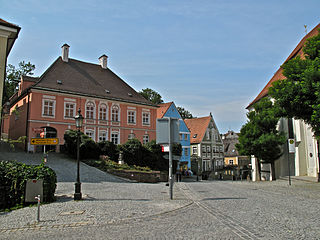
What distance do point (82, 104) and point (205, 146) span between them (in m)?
29.5

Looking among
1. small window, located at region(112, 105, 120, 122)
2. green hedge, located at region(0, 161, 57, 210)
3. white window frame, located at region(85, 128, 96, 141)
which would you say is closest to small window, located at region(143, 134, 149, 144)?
small window, located at region(112, 105, 120, 122)

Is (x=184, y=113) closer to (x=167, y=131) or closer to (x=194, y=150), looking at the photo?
(x=194, y=150)

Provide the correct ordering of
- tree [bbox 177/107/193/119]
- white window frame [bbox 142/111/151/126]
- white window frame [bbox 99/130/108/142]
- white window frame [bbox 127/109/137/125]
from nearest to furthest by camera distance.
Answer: white window frame [bbox 99/130/108/142] → white window frame [bbox 127/109/137/125] → white window frame [bbox 142/111/151/126] → tree [bbox 177/107/193/119]

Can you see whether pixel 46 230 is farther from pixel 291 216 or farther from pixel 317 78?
pixel 317 78

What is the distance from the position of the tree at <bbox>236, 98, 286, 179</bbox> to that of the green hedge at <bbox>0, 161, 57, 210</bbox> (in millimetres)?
18158

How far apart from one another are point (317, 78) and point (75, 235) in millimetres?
12298

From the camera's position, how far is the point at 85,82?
131 feet

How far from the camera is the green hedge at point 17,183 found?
1127 cm

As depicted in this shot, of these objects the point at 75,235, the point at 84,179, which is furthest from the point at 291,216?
the point at 84,179

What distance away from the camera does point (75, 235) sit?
7070 mm

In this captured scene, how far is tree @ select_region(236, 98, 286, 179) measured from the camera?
2519 cm

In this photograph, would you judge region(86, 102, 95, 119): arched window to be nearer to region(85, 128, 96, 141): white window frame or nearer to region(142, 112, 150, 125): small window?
region(85, 128, 96, 141): white window frame

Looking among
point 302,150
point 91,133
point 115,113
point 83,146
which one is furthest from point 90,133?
point 302,150

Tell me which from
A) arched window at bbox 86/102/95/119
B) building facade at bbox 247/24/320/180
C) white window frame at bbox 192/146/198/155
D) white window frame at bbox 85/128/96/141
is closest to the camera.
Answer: building facade at bbox 247/24/320/180
